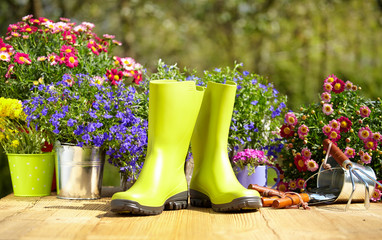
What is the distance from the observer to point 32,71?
2154 millimetres

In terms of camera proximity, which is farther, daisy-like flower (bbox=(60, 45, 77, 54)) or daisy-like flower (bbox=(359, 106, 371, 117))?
daisy-like flower (bbox=(60, 45, 77, 54))

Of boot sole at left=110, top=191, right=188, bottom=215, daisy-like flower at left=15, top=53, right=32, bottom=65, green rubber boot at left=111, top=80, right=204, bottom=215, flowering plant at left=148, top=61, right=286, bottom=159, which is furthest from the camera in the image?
flowering plant at left=148, top=61, right=286, bottom=159

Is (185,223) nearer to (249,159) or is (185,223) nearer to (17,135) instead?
(249,159)

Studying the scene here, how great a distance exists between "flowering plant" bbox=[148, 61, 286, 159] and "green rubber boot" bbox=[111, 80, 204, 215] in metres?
0.54

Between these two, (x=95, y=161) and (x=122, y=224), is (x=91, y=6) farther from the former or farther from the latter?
(x=122, y=224)

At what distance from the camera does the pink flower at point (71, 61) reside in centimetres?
210

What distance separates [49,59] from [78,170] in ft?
1.78

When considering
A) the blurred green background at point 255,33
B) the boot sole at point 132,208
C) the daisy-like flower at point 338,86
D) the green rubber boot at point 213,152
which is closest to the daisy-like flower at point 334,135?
the daisy-like flower at point 338,86

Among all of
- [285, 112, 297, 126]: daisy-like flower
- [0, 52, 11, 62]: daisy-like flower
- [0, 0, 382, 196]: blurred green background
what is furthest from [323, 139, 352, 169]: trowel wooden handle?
[0, 0, 382, 196]: blurred green background

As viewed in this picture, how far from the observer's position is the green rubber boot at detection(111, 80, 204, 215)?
158cm

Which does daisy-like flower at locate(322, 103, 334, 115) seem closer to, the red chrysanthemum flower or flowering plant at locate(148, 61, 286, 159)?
flowering plant at locate(148, 61, 286, 159)

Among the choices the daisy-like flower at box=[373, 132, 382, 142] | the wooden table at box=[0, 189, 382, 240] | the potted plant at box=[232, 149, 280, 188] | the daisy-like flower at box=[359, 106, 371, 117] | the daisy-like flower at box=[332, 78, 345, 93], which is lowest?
the wooden table at box=[0, 189, 382, 240]

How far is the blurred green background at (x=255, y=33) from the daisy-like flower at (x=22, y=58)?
3.15 m

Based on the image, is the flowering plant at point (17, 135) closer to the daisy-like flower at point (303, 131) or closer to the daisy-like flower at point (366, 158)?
the daisy-like flower at point (303, 131)
